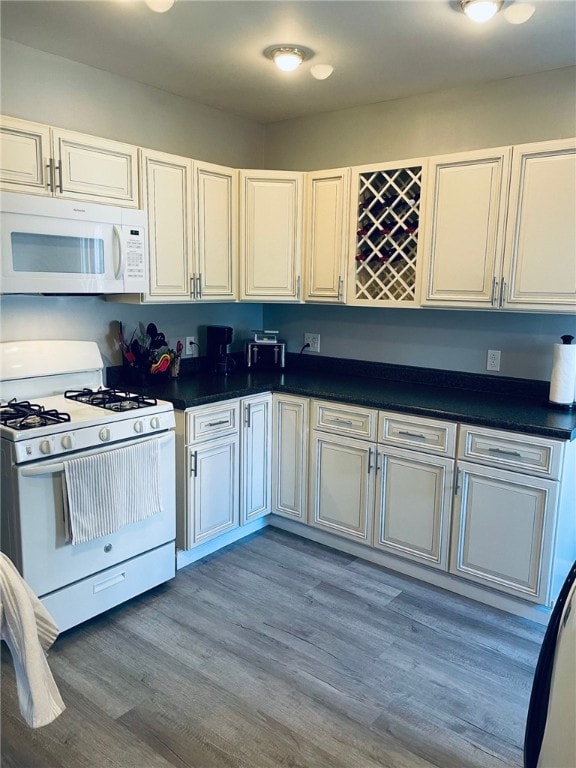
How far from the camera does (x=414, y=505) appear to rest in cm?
285

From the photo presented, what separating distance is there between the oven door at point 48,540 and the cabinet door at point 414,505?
1249 millimetres

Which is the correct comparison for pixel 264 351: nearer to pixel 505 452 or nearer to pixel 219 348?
pixel 219 348

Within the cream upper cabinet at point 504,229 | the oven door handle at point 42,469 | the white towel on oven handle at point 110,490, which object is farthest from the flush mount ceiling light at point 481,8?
the oven door handle at point 42,469

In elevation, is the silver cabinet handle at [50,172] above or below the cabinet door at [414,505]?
above

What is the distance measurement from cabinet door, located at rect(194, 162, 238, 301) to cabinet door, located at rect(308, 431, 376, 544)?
102 centimetres

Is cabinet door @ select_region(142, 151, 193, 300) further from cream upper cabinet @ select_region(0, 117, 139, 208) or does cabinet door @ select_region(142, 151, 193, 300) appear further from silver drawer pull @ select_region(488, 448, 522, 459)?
silver drawer pull @ select_region(488, 448, 522, 459)

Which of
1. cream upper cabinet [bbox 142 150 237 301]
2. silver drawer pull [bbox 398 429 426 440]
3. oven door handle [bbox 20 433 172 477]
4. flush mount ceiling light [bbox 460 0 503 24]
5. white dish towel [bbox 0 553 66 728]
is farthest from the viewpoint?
cream upper cabinet [bbox 142 150 237 301]

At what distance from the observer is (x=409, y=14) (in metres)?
2.21

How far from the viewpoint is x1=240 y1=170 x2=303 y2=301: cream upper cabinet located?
131 inches

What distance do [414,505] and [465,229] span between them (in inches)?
54.8

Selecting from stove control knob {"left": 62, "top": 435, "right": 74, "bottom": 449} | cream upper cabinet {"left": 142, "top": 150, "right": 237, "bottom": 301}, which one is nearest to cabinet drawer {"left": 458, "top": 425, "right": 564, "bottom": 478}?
cream upper cabinet {"left": 142, "top": 150, "right": 237, "bottom": 301}

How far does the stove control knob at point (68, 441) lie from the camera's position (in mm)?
2254

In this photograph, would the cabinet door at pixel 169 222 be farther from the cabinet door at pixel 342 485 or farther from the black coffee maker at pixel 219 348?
the cabinet door at pixel 342 485

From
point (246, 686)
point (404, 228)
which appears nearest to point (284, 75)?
point (404, 228)
